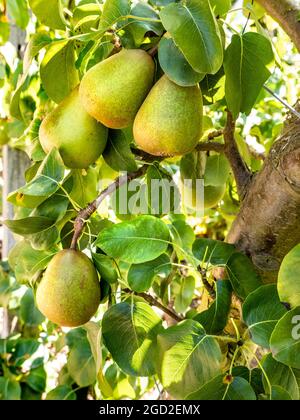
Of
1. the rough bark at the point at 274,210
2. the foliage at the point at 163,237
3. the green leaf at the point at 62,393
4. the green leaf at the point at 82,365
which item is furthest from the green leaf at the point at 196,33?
the green leaf at the point at 62,393

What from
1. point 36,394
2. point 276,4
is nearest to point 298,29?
point 276,4

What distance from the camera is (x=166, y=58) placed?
0.47 m

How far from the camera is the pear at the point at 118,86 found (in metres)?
0.49

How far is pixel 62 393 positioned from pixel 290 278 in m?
0.74

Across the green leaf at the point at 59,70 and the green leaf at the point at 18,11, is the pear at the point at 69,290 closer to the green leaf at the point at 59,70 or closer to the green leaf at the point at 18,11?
the green leaf at the point at 59,70

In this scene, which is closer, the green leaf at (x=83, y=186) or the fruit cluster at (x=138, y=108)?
the fruit cluster at (x=138, y=108)

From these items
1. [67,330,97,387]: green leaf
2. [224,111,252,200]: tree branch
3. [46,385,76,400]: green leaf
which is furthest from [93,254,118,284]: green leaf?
[46,385,76,400]: green leaf

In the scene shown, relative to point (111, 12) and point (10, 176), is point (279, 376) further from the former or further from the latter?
point (10, 176)

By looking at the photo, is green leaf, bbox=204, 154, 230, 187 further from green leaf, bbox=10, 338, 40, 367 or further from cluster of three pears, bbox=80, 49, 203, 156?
green leaf, bbox=10, 338, 40, 367

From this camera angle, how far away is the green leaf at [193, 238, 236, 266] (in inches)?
23.3

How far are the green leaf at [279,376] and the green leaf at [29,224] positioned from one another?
10.1 inches

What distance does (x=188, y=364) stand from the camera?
51 centimetres
